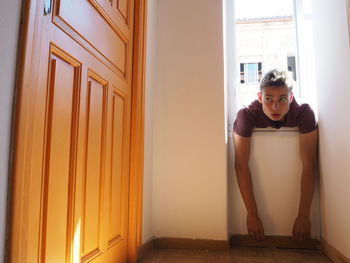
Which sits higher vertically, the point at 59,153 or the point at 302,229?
the point at 59,153

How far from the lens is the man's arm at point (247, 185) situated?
6.24ft

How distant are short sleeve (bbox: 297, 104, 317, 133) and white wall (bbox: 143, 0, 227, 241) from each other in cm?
48

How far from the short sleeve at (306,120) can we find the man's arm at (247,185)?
334 mm

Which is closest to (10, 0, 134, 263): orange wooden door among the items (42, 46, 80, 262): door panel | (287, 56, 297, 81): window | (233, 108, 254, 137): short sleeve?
(42, 46, 80, 262): door panel

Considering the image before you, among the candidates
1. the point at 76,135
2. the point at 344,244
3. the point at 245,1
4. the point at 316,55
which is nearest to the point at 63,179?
the point at 76,135

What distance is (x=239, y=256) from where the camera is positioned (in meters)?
1.72

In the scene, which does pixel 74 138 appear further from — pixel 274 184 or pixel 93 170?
pixel 274 184

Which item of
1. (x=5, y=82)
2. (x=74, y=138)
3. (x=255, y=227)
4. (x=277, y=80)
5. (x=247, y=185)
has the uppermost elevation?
(x=277, y=80)

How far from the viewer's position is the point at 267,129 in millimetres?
1996

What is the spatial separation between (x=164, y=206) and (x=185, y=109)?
0.63 metres

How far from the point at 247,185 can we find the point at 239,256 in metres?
0.43

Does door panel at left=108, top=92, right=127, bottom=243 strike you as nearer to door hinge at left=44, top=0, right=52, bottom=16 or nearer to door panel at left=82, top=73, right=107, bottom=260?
door panel at left=82, top=73, right=107, bottom=260

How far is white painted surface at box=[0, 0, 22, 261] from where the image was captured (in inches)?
27.5

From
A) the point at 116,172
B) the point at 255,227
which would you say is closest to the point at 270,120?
the point at 255,227
